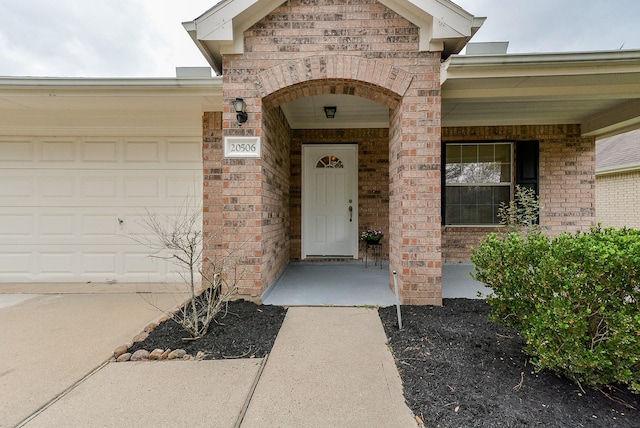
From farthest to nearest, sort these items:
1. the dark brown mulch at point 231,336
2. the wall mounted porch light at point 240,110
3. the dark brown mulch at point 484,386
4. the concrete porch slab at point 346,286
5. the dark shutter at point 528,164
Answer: the dark shutter at point 528,164, the concrete porch slab at point 346,286, the wall mounted porch light at point 240,110, the dark brown mulch at point 231,336, the dark brown mulch at point 484,386

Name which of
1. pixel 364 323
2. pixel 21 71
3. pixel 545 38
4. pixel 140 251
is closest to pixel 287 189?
pixel 140 251

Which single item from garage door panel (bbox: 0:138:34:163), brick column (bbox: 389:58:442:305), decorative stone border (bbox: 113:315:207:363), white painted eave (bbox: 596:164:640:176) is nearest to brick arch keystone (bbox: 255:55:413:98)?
brick column (bbox: 389:58:442:305)

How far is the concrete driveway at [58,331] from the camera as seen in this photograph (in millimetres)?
1954

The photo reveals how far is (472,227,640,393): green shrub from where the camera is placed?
1651mm

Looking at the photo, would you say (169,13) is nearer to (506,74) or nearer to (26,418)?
(506,74)

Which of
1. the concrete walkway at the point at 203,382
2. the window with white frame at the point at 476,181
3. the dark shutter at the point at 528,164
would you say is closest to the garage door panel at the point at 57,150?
the concrete walkway at the point at 203,382

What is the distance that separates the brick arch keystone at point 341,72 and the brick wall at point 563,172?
3297 millimetres

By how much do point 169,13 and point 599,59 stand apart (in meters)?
14.4

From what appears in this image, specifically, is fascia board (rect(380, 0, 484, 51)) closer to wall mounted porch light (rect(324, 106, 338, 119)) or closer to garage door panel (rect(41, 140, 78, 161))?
wall mounted porch light (rect(324, 106, 338, 119))

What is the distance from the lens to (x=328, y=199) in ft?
18.7

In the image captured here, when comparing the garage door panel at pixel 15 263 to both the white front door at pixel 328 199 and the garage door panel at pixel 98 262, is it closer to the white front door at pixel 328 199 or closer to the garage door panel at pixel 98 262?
the garage door panel at pixel 98 262

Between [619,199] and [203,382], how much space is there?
11625 mm

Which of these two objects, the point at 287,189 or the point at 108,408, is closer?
the point at 108,408

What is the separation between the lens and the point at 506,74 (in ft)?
10.7
